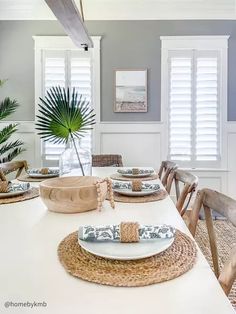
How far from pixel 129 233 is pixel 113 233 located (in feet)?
0.16

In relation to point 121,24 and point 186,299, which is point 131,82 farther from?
point 186,299

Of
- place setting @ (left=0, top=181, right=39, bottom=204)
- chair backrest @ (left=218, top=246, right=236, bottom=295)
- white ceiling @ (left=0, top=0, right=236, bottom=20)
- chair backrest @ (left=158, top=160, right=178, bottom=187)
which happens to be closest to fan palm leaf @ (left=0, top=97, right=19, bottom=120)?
white ceiling @ (left=0, top=0, right=236, bottom=20)

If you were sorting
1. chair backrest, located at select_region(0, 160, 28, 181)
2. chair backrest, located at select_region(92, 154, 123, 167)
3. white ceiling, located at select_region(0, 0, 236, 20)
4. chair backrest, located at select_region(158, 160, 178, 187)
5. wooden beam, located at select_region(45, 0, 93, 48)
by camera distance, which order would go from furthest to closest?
white ceiling, located at select_region(0, 0, 236, 20)
chair backrest, located at select_region(92, 154, 123, 167)
chair backrest, located at select_region(0, 160, 28, 181)
chair backrest, located at select_region(158, 160, 178, 187)
wooden beam, located at select_region(45, 0, 93, 48)

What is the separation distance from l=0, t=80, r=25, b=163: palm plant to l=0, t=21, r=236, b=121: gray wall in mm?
222

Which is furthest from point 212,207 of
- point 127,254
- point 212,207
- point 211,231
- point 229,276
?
point 127,254

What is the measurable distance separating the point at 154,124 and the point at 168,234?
3.39m

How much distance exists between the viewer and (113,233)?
0.92 m

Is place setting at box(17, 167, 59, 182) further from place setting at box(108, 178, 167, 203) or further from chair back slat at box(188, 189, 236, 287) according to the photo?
chair back slat at box(188, 189, 236, 287)

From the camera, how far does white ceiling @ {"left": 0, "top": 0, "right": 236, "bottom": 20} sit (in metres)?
4.07

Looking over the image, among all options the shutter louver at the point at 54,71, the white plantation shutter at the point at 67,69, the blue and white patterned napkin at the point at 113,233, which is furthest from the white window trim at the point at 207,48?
the blue and white patterned napkin at the point at 113,233

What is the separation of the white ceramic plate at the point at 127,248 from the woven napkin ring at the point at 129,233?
1cm

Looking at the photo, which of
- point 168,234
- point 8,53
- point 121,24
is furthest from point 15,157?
point 168,234

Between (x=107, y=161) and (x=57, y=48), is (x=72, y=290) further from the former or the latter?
(x=57, y=48)

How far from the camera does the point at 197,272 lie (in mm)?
770
